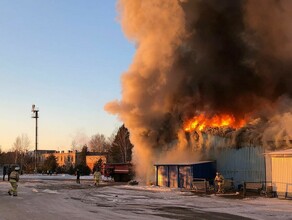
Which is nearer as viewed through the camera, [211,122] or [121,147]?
[211,122]

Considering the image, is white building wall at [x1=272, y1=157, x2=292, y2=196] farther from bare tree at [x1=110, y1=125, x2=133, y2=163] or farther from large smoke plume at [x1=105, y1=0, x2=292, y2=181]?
bare tree at [x1=110, y1=125, x2=133, y2=163]

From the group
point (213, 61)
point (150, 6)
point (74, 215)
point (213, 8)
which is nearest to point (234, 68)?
point (213, 61)

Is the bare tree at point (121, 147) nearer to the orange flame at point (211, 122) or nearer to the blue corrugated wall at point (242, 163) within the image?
the orange flame at point (211, 122)

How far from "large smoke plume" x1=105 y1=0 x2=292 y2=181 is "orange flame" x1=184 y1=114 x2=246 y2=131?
22.9 inches

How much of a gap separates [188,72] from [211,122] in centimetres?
499

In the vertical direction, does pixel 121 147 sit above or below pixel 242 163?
above

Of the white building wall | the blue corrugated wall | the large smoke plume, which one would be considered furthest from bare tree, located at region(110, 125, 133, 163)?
the white building wall

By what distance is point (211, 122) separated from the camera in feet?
114

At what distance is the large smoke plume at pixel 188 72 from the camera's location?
3525 centimetres

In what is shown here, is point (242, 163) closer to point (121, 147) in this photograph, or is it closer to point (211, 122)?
point (211, 122)

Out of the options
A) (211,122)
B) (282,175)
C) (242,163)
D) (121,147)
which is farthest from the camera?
(121,147)

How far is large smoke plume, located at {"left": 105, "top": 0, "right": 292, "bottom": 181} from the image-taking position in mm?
35250

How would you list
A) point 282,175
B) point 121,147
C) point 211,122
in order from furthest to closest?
point 121,147 < point 211,122 < point 282,175

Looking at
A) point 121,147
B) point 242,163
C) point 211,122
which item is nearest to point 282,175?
point 242,163
